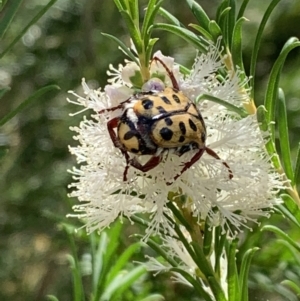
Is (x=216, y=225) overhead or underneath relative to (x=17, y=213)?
underneath

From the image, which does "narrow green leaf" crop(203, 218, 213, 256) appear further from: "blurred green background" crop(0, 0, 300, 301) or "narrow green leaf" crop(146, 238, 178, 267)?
"blurred green background" crop(0, 0, 300, 301)

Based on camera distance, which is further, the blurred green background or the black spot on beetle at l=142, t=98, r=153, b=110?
the blurred green background

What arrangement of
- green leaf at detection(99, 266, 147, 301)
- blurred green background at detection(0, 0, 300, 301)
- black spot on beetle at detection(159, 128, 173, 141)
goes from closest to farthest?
black spot on beetle at detection(159, 128, 173, 141), green leaf at detection(99, 266, 147, 301), blurred green background at detection(0, 0, 300, 301)

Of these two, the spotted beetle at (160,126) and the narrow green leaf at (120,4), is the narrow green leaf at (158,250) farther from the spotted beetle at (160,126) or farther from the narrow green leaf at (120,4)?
the narrow green leaf at (120,4)

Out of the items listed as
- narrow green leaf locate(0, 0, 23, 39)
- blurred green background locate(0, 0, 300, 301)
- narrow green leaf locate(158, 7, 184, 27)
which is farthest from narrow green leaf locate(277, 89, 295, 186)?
blurred green background locate(0, 0, 300, 301)

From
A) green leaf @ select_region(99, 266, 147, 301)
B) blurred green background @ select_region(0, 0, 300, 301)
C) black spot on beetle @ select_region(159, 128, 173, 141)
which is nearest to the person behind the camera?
black spot on beetle @ select_region(159, 128, 173, 141)

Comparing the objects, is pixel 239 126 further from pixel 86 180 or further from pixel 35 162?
pixel 35 162

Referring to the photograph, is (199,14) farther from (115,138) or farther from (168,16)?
(115,138)

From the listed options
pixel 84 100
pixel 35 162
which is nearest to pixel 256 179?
pixel 84 100
